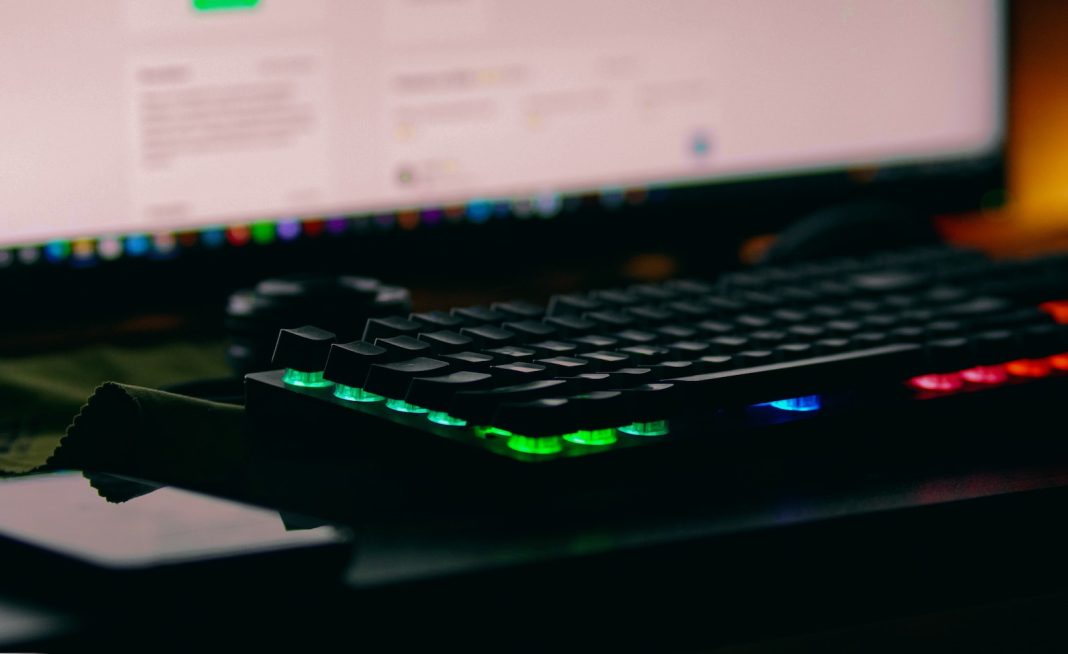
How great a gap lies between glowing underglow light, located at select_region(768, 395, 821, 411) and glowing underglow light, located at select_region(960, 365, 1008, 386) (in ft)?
0.29

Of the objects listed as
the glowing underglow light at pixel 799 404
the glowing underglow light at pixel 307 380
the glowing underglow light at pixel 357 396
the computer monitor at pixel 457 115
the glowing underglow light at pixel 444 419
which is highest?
the computer monitor at pixel 457 115

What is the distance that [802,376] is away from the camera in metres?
0.49

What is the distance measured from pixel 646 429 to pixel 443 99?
14.3 inches

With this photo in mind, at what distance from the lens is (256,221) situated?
2.32 feet

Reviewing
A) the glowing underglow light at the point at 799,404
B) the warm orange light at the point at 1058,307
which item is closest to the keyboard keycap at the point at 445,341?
the glowing underglow light at the point at 799,404

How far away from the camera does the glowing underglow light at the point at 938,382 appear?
20.8 inches

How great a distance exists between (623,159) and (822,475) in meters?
0.39

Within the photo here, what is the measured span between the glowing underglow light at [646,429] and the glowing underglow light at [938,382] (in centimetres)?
14

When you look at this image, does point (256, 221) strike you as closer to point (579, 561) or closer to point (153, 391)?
point (153, 391)

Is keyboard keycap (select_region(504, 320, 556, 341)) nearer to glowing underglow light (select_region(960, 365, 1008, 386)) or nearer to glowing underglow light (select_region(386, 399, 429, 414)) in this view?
glowing underglow light (select_region(386, 399, 429, 414))

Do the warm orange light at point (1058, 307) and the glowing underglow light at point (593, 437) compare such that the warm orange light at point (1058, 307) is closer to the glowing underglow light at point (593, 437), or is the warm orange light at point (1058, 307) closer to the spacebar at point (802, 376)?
the spacebar at point (802, 376)

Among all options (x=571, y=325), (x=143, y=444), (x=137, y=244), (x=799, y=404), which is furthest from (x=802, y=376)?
(x=137, y=244)

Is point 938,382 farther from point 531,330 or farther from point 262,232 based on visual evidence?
point 262,232

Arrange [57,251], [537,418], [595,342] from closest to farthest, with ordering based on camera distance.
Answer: [537,418]
[595,342]
[57,251]
